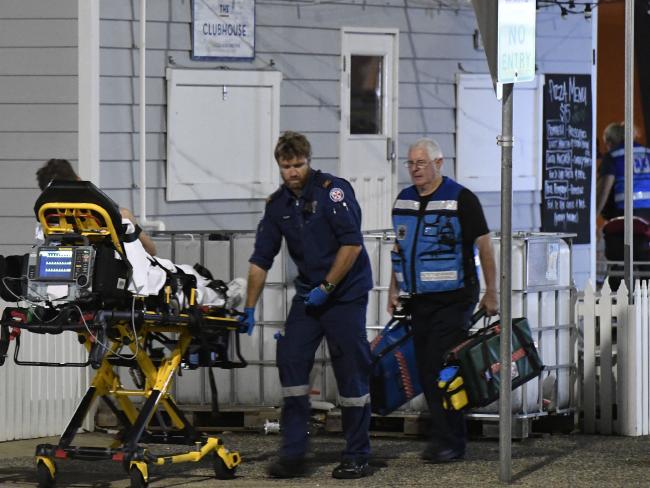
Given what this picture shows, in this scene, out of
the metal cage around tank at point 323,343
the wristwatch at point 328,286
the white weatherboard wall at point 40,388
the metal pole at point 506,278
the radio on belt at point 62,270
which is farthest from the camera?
the white weatherboard wall at point 40,388

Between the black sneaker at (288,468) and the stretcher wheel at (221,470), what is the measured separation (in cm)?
23

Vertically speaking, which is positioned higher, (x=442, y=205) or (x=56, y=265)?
(x=442, y=205)

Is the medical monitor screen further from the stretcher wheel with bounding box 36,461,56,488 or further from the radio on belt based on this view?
the stretcher wheel with bounding box 36,461,56,488

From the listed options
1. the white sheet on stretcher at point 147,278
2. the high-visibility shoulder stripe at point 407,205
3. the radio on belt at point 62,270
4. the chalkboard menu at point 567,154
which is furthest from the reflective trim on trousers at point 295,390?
the chalkboard menu at point 567,154

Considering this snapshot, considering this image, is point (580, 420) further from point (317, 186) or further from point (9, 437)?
point (9, 437)

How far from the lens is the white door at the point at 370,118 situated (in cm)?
1537

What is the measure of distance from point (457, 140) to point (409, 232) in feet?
21.5

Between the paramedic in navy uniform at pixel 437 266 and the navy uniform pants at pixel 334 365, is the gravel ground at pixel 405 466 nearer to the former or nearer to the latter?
the navy uniform pants at pixel 334 365

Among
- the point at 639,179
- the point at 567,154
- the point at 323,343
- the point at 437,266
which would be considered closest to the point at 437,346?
the point at 437,266

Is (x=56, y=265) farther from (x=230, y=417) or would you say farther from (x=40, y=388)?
(x=230, y=417)

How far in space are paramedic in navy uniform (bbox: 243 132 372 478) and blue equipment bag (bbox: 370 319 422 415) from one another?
574 millimetres

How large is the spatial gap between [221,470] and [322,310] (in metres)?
1.05

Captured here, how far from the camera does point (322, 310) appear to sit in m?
9.20

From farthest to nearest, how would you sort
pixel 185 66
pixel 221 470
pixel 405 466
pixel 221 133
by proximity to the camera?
pixel 221 133, pixel 185 66, pixel 405 466, pixel 221 470
